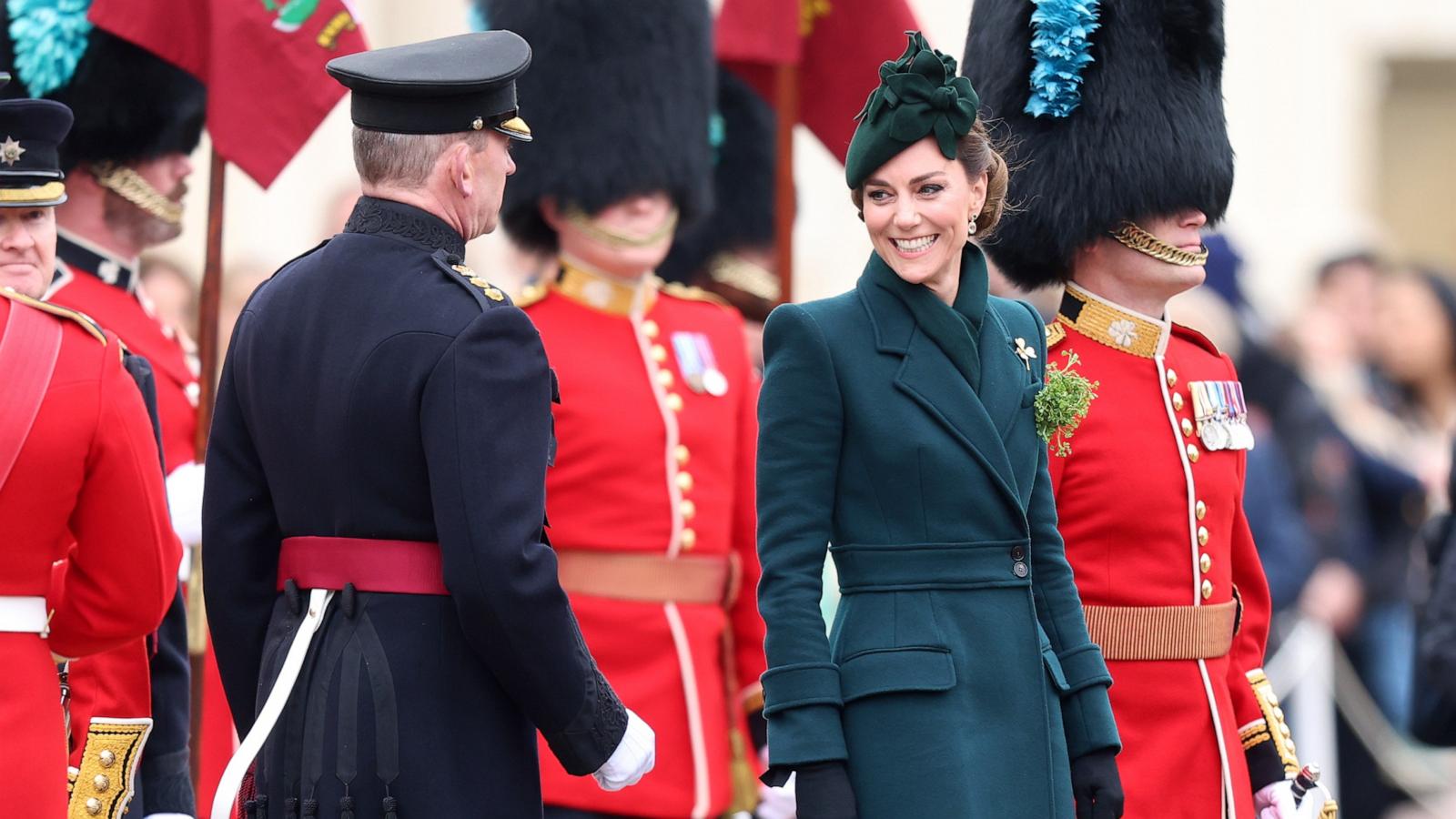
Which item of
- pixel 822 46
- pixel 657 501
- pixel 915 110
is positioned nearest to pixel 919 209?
pixel 915 110

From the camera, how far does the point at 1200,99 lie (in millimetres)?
4574

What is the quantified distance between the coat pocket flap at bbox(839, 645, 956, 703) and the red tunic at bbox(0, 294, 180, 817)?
1244 mm

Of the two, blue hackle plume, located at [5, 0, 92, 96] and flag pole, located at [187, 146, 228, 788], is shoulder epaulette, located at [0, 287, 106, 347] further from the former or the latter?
blue hackle plume, located at [5, 0, 92, 96]

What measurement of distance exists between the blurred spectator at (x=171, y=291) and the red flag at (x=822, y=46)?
9.72ft

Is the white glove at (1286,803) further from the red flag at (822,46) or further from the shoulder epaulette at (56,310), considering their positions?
the red flag at (822,46)

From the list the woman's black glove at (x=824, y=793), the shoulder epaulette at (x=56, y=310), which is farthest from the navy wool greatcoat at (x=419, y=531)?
the shoulder epaulette at (x=56, y=310)

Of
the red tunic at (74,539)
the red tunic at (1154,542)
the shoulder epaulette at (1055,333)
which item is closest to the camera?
the red tunic at (74,539)

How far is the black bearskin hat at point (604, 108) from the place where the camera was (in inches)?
226

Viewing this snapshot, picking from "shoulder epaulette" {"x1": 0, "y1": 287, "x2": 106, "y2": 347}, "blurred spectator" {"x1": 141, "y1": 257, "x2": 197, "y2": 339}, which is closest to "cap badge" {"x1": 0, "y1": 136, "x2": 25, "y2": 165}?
"shoulder epaulette" {"x1": 0, "y1": 287, "x2": 106, "y2": 347}

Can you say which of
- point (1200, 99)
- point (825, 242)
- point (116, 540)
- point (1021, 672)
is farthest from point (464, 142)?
point (825, 242)

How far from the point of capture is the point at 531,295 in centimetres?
561

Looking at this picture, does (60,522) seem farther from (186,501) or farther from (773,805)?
(773,805)

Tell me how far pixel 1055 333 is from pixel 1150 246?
0.77 ft

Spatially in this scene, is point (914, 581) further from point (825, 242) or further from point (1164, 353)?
point (825, 242)
